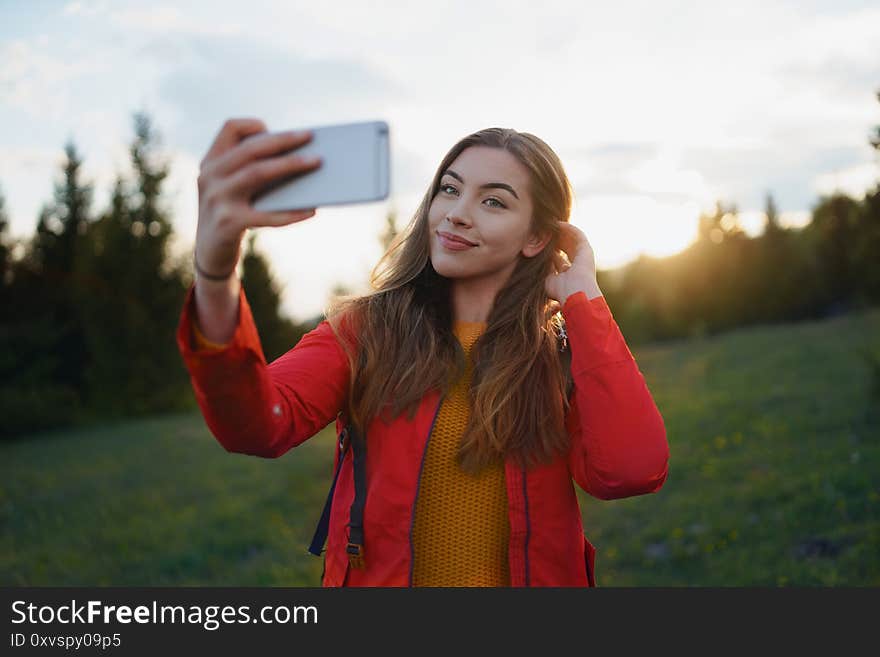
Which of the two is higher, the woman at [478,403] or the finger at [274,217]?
the finger at [274,217]

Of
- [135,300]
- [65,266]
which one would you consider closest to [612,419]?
[135,300]

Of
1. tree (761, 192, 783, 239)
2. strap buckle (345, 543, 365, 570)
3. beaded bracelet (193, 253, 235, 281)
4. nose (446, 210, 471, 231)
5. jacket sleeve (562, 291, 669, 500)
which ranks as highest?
tree (761, 192, 783, 239)

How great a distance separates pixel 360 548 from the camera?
2.19 meters

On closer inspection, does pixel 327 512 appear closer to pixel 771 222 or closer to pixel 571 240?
pixel 571 240

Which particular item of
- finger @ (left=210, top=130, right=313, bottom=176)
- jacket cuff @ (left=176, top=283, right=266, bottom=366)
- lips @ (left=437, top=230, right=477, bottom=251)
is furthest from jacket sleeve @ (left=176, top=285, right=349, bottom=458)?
lips @ (left=437, top=230, right=477, bottom=251)

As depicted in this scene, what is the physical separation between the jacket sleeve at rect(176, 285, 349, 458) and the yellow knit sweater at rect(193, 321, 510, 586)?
0.36 meters

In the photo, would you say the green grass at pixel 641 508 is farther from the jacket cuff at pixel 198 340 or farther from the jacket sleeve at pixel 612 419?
the jacket cuff at pixel 198 340

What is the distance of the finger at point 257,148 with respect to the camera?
142 centimetres

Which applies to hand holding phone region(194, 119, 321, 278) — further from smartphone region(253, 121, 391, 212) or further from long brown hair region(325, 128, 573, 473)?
long brown hair region(325, 128, 573, 473)

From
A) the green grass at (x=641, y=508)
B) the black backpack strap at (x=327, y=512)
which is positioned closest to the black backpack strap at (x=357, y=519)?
the black backpack strap at (x=327, y=512)

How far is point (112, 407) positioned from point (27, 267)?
633 cm

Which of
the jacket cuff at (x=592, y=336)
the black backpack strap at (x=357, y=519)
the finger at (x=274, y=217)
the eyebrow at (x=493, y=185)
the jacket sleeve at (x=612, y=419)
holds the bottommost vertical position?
the black backpack strap at (x=357, y=519)

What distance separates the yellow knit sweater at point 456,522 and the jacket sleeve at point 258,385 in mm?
361

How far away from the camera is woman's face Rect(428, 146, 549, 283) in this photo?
96.1 inches
